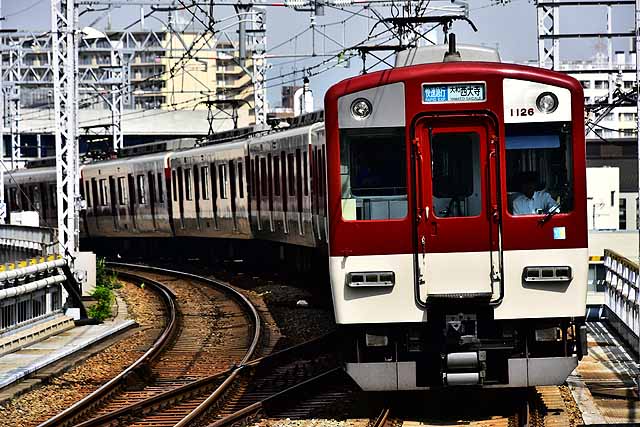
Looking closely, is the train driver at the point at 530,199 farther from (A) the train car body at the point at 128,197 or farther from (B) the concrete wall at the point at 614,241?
(A) the train car body at the point at 128,197

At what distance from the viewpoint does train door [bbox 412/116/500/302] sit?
9.53 meters

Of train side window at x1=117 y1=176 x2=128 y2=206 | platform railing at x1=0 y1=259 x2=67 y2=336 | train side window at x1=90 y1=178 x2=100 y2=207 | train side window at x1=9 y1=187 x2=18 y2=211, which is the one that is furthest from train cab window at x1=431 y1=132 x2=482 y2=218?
train side window at x1=9 y1=187 x2=18 y2=211

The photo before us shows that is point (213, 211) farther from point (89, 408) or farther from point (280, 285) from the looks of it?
point (89, 408)

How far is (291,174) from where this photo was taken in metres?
20.2

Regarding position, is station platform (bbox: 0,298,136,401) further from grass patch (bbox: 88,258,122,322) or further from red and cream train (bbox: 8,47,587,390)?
red and cream train (bbox: 8,47,587,390)

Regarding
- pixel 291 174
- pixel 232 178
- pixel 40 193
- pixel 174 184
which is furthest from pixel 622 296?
pixel 40 193

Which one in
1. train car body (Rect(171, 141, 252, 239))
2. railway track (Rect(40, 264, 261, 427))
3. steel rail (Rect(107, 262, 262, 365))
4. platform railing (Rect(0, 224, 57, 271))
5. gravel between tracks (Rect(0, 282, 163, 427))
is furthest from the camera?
train car body (Rect(171, 141, 252, 239))

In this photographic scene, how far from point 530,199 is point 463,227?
0.57 metres

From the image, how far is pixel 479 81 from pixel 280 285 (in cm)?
1331

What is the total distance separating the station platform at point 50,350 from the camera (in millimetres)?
12321

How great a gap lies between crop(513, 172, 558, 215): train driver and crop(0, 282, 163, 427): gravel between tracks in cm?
441

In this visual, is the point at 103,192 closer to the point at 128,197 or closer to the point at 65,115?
the point at 128,197

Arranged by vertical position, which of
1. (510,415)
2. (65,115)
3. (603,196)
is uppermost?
(65,115)

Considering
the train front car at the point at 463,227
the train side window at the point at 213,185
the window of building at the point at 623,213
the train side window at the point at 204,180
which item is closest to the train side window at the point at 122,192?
the train side window at the point at 204,180
